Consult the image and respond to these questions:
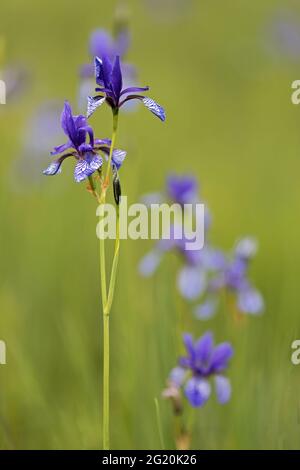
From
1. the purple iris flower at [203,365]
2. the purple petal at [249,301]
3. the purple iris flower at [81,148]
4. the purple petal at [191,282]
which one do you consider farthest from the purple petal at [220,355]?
the purple iris flower at [81,148]

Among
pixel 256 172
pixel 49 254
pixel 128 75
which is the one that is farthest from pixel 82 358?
pixel 256 172

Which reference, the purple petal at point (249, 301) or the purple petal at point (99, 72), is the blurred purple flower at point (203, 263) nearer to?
the purple petal at point (249, 301)

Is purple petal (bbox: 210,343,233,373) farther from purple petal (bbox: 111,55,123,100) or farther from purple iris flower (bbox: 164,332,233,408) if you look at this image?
purple petal (bbox: 111,55,123,100)

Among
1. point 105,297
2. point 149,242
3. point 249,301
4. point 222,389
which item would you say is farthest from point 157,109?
point 149,242

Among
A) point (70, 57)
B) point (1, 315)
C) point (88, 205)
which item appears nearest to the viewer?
point (1, 315)

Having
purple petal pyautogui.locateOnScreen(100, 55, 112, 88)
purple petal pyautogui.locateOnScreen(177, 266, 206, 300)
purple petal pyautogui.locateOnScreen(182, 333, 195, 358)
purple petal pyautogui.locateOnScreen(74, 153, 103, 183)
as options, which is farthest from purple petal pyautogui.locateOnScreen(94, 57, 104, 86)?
purple petal pyautogui.locateOnScreen(177, 266, 206, 300)
